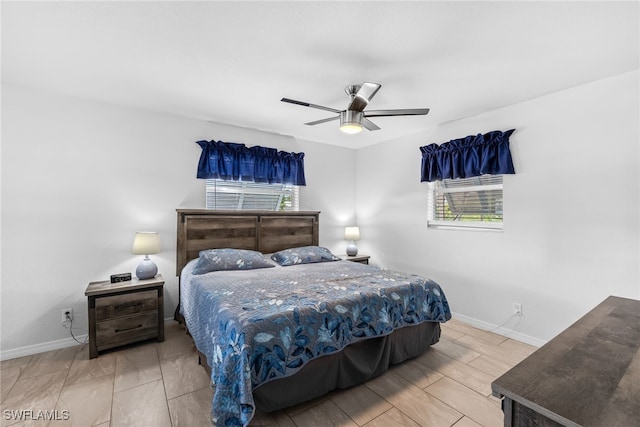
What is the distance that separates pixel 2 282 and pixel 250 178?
264cm

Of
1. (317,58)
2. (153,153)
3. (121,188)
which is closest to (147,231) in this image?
(121,188)

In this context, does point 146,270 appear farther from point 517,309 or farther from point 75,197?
point 517,309

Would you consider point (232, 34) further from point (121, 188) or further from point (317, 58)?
point (121, 188)

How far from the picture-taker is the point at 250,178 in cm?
394

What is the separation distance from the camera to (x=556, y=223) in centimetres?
280

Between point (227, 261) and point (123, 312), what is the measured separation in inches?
42.1

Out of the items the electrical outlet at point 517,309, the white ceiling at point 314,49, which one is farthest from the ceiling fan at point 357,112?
the electrical outlet at point 517,309

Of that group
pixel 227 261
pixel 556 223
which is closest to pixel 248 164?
pixel 227 261

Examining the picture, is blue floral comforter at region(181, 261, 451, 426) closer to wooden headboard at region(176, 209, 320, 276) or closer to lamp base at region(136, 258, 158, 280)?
lamp base at region(136, 258, 158, 280)

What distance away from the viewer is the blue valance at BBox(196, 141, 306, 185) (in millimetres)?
3650

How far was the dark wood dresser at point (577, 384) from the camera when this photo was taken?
0.71m

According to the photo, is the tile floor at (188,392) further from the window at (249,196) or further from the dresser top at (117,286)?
the window at (249,196)

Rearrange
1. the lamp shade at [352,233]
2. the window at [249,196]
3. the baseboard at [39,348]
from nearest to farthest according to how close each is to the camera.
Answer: the baseboard at [39,348] < the window at [249,196] < the lamp shade at [352,233]

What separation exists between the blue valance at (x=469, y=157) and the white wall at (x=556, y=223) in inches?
4.7
